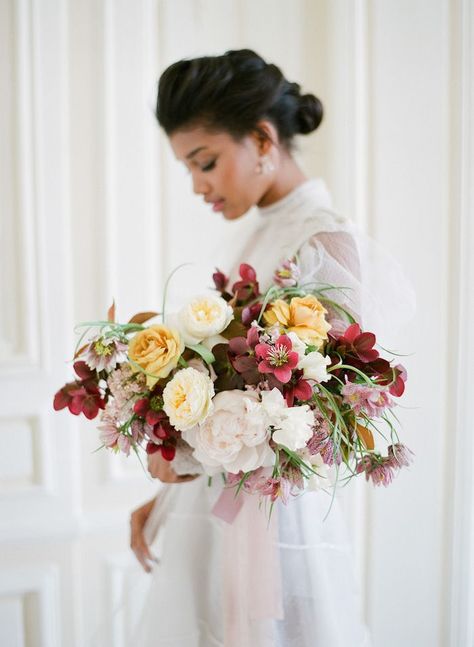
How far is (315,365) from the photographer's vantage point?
0.77 metres

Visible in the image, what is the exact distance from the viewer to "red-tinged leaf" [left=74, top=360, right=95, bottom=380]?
88 centimetres

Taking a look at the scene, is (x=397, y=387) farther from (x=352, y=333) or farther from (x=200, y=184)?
(x=200, y=184)

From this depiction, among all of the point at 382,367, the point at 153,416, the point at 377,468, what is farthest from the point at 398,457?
the point at 153,416

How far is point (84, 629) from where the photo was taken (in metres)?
1.49

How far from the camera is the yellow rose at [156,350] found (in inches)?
31.8

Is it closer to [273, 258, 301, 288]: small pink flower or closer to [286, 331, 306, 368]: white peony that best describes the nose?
[273, 258, 301, 288]: small pink flower

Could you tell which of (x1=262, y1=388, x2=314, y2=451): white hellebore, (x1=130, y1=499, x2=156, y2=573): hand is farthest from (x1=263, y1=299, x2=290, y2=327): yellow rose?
(x1=130, y1=499, x2=156, y2=573): hand

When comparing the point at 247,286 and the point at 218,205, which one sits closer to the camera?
the point at 247,286

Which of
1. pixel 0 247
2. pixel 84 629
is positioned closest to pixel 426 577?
pixel 84 629

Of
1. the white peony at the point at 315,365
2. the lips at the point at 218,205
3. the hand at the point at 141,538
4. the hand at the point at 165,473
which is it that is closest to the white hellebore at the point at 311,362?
the white peony at the point at 315,365

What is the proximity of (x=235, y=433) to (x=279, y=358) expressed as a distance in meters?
0.11

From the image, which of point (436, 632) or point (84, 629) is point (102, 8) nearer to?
point (84, 629)

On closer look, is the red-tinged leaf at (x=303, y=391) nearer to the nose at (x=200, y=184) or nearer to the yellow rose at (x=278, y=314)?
the yellow rose at (x=278, y=314)

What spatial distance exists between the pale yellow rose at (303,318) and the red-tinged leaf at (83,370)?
278 mm
